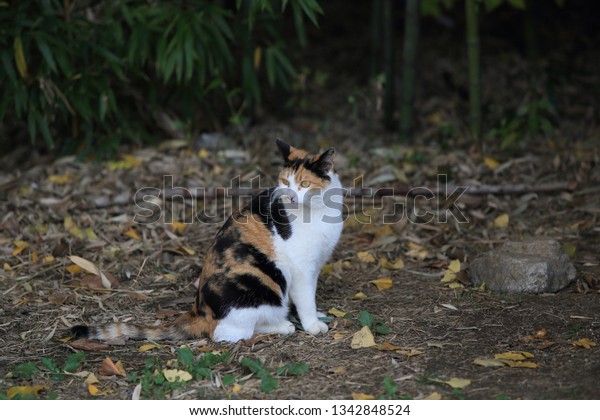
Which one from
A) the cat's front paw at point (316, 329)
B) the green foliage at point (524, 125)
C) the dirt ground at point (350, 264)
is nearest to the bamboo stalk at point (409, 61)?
the dirt ground at point (350, 264)

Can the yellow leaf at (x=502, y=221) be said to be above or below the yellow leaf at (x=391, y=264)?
above

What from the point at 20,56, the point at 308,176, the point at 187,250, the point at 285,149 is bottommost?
the point at 187,250

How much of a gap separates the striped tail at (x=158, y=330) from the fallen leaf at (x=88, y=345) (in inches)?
1.4

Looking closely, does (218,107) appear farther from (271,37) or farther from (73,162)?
(73,162)

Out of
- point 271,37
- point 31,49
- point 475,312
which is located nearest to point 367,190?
point 475,312

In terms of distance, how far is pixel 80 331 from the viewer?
12.3 feet

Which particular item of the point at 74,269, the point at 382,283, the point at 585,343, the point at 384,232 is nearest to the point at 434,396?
the point at 585,343

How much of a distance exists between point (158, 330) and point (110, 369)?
15.5 inches

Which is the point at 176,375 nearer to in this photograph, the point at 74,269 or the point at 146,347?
the point at 146,347

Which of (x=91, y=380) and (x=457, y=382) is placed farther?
(x=91, y=380)

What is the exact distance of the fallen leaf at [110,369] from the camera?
11.3ft

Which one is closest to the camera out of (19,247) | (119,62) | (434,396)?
(434,396)

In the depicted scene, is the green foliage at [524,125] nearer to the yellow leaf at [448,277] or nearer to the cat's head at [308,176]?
the yellow leaf at [448,277]

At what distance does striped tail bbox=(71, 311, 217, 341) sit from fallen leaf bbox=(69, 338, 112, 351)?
0.03 meters
